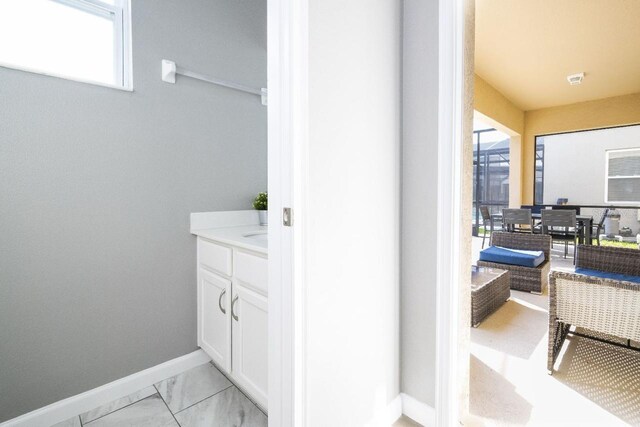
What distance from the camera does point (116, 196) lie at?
1.70 metres

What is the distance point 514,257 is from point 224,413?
3.10 m

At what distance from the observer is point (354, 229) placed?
1.24 meters

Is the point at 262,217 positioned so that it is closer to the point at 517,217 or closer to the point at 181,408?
the point at 181,408

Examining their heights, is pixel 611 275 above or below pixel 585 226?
below

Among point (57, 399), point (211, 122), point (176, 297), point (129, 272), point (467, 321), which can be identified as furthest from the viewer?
point (211, 122)

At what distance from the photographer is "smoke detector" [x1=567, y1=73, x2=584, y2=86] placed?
4.46 meters

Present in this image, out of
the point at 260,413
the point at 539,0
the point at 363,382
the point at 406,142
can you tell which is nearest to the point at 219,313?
the point at 260,413

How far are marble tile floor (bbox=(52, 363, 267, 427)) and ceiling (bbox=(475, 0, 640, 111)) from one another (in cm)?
381

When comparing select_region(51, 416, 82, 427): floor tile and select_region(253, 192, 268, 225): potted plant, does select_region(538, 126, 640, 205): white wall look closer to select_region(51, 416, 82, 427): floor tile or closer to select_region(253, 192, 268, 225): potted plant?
select_region(253, 192, 268, 225): potted plant

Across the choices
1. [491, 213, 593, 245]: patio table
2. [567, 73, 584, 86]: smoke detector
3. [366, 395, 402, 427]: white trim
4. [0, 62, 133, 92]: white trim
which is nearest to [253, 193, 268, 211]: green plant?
[0, 62, 133, 92]: white trim

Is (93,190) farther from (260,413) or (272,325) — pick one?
(260,413)

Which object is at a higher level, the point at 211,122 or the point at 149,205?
the point at 211,122

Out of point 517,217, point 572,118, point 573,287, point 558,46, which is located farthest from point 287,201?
point 572,118

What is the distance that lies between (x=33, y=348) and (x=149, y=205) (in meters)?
0.86
